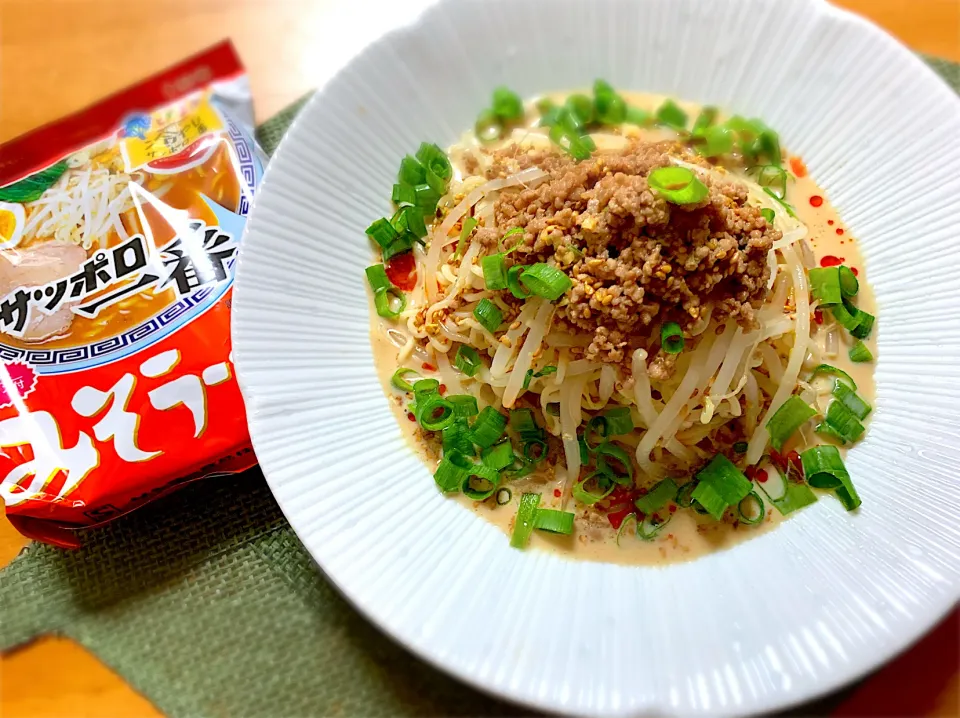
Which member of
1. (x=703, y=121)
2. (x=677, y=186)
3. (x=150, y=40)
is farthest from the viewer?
(x=150, y=40)

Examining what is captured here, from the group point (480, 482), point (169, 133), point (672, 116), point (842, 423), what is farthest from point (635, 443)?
point (169, 133)

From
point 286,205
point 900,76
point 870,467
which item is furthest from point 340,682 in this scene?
point 900,76

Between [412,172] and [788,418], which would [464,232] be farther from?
[788,418]

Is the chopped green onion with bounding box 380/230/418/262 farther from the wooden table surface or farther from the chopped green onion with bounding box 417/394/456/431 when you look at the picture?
the wooden table surface

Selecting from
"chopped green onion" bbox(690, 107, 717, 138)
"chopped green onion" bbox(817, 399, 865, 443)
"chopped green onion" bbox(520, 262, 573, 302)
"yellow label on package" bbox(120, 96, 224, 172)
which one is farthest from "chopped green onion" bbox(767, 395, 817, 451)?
"yellow label on package" bbox(120, 96, 224, 172)

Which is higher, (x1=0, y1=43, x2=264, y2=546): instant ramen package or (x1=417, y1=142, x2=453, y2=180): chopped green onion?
(x1=417, y1=142, x2=453, y2=180): chopped green onion

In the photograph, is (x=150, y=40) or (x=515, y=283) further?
(x=150, y=40)

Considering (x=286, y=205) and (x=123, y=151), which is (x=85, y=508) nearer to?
(x=286, y=205)
